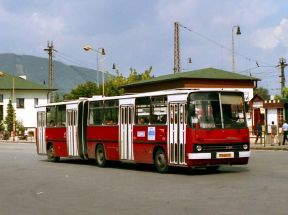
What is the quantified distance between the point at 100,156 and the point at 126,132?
8.42ft

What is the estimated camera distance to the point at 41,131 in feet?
99.5

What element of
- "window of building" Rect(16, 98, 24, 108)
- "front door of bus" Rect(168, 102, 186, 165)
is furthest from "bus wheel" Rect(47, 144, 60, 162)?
"window of building" Rect(16, 98, 24, 108)

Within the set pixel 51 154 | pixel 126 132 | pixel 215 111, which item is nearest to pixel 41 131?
pixel 51 154

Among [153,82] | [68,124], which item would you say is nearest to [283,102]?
[153,82]

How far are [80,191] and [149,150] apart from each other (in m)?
6.01

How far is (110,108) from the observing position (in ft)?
78.0

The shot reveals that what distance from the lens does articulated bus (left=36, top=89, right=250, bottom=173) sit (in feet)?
62.6

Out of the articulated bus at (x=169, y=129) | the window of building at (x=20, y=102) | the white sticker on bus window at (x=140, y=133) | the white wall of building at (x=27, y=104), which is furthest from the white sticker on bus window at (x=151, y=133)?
the window of building at (x=20, y=102)

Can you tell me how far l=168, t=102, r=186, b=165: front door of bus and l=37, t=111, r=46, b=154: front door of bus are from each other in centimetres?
1141

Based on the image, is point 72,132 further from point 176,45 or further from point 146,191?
point 176,45

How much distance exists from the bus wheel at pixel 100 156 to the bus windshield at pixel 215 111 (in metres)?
6.16

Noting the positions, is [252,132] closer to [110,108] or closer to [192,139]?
[110,108]

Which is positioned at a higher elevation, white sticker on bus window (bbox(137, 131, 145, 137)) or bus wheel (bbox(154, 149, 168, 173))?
Result: white sticker on bus window (bbox(137, 131, 145, 137))

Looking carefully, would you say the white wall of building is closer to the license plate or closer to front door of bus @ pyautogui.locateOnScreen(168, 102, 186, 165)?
front door of bus @ pyautogui.locateOnScreen(168, 102, 186, 165)
